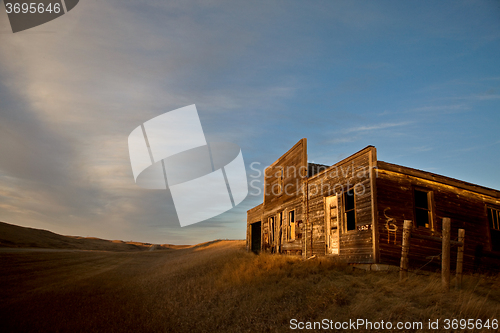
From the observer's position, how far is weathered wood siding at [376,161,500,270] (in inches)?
408

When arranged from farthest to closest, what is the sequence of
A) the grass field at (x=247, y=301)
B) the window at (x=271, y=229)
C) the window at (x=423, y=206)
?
1. the window at (x=271, y=229)
2. the window at (x=423, y=206)
3. the grass field at (x=247, y=301)

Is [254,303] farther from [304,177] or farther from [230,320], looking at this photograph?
[304,177]

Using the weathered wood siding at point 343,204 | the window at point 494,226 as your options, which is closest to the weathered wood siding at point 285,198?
the weathered wood siding at point 343,204

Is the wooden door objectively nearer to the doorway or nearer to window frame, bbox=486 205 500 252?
window frame, bbox=486 205 500 252

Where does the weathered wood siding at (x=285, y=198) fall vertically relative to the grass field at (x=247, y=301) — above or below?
above

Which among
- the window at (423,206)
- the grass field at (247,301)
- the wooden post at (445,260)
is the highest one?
the window at (423,206)

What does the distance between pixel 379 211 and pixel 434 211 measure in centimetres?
305

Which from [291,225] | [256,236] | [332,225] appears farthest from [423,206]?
[256,236]

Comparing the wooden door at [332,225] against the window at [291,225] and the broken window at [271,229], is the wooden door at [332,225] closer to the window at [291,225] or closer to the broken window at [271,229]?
the window at [291,225]

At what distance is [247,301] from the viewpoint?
887cm

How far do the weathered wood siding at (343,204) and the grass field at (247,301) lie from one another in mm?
884

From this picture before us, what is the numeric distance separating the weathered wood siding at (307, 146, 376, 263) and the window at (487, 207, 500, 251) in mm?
7133

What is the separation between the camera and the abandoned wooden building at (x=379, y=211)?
10430 millimetres

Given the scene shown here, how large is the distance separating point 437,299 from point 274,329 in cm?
390
